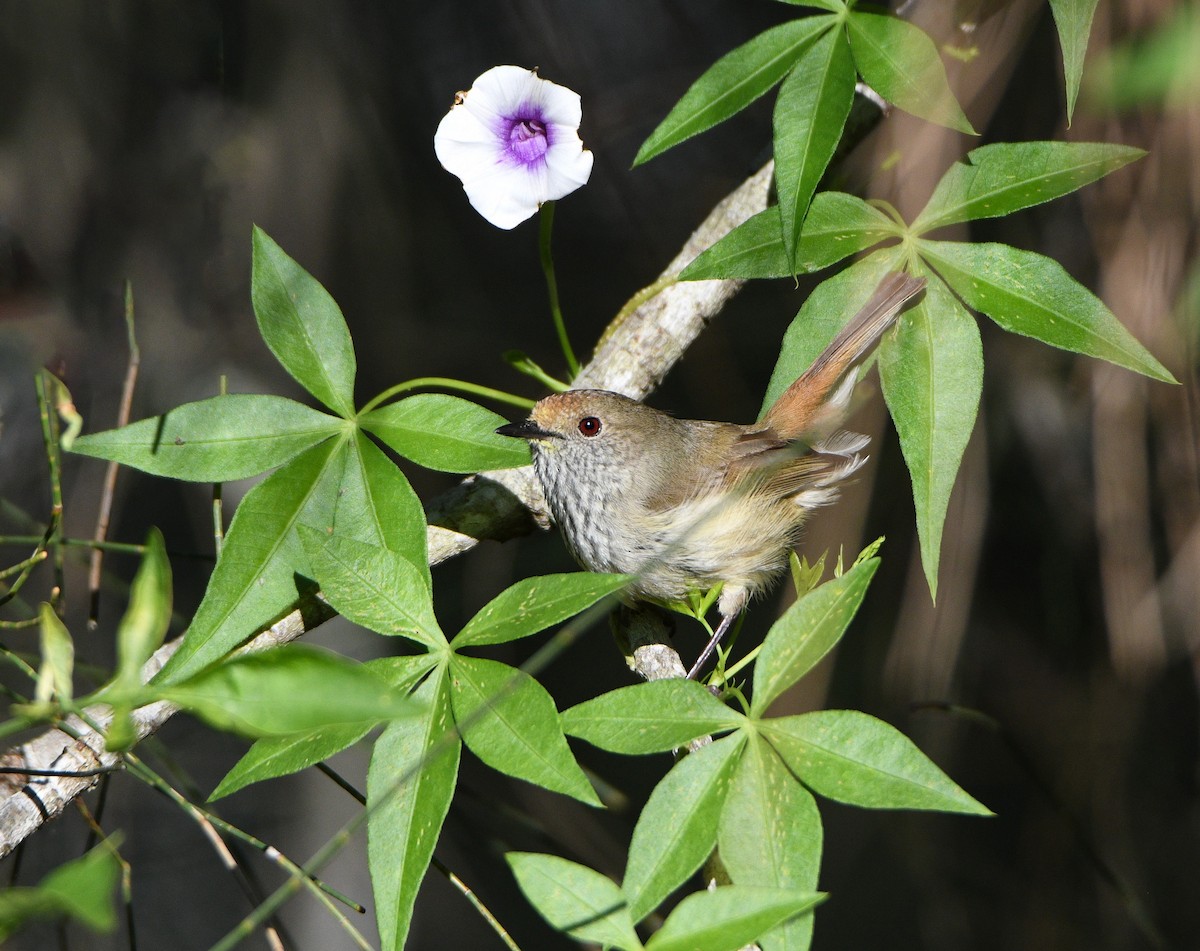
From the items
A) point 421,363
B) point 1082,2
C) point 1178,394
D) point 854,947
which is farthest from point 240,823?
point 1082,2

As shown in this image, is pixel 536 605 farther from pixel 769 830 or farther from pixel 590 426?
pixel 590 426

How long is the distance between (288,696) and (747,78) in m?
1.30

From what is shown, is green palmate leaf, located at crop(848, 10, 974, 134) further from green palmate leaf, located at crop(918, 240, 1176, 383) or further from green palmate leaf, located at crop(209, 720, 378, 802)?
green palmate leaf, located at crop(209, 720, 378, 802)

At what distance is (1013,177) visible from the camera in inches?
66.9

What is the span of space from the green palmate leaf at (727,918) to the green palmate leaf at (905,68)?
115cm

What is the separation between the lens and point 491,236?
4.46 m

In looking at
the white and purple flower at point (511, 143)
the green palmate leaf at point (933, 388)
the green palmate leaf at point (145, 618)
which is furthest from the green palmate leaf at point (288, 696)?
the white and purple flower at point (511, 143)

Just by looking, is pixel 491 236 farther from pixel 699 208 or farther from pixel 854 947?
pixel 854 947

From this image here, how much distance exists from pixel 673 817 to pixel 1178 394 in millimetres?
1877

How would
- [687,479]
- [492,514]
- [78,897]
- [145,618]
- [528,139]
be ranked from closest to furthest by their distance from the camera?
[78,897] → [145,618] → [528,139] → [492,514] → [687,479]

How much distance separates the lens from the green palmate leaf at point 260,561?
151 cm

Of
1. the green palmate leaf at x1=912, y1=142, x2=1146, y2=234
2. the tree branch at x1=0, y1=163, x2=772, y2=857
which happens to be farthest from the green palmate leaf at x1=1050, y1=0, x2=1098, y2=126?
the tree branch at x1=0, y1=163, x2=772, y2=857

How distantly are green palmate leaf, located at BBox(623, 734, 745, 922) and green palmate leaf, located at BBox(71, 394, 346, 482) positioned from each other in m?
0.78

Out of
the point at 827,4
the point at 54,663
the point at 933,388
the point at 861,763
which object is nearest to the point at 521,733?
the point at 861,763
